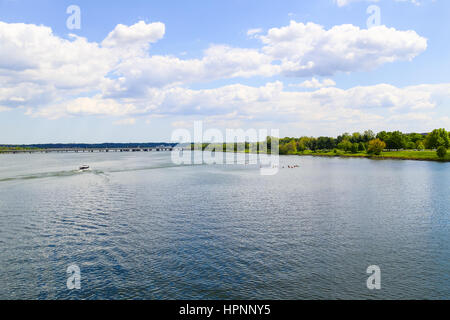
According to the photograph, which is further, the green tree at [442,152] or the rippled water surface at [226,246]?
the green tree at [442,152]

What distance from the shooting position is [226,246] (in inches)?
1533

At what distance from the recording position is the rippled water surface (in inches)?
1137

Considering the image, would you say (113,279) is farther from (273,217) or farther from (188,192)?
(188,192)

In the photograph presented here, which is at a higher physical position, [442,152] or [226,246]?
[442,152]

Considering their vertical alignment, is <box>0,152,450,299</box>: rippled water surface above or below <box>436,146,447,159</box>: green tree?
below

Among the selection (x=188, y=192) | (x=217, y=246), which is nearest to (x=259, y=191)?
(x=188, y=192)

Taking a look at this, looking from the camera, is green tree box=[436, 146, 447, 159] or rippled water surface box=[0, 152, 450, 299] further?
green tree box=[436, 146, 447, 159]

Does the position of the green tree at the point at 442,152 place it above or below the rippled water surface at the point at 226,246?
above

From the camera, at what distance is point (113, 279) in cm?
3056

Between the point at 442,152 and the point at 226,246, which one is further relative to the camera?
the point at 442,152

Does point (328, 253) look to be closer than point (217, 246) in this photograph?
Yes

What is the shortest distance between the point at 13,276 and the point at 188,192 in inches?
2012

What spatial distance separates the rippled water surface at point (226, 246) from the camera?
28.9 meters
